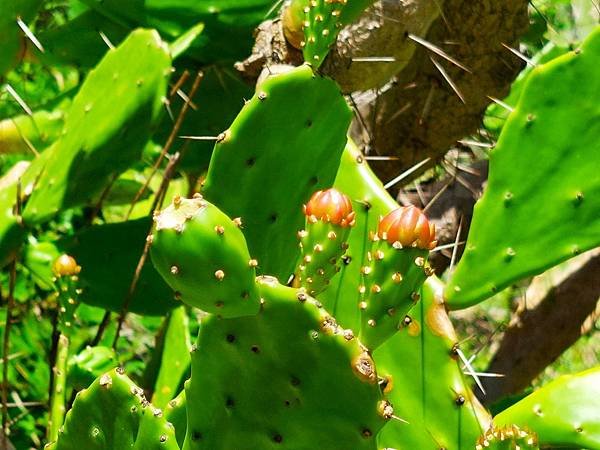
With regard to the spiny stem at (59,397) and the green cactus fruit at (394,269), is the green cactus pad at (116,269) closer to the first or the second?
the spiny stem at (59,397)

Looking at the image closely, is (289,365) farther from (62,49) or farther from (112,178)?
(62,49)

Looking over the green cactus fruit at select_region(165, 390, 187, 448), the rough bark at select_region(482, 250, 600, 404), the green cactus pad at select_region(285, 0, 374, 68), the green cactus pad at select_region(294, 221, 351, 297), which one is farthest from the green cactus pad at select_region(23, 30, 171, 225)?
the rough bark at select_region(482, 250, 600, 404)

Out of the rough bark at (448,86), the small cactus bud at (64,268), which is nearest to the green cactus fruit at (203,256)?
the small cactus bud at (64,268)

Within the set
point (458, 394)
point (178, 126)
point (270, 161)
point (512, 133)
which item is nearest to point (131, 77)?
point (178, 126)

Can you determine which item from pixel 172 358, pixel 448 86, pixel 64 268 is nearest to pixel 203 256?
pixel 64 268

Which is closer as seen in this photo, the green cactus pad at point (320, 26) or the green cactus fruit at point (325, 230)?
the green cactus fruit at point (325, 230)

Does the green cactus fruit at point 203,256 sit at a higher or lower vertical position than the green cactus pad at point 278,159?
higher
